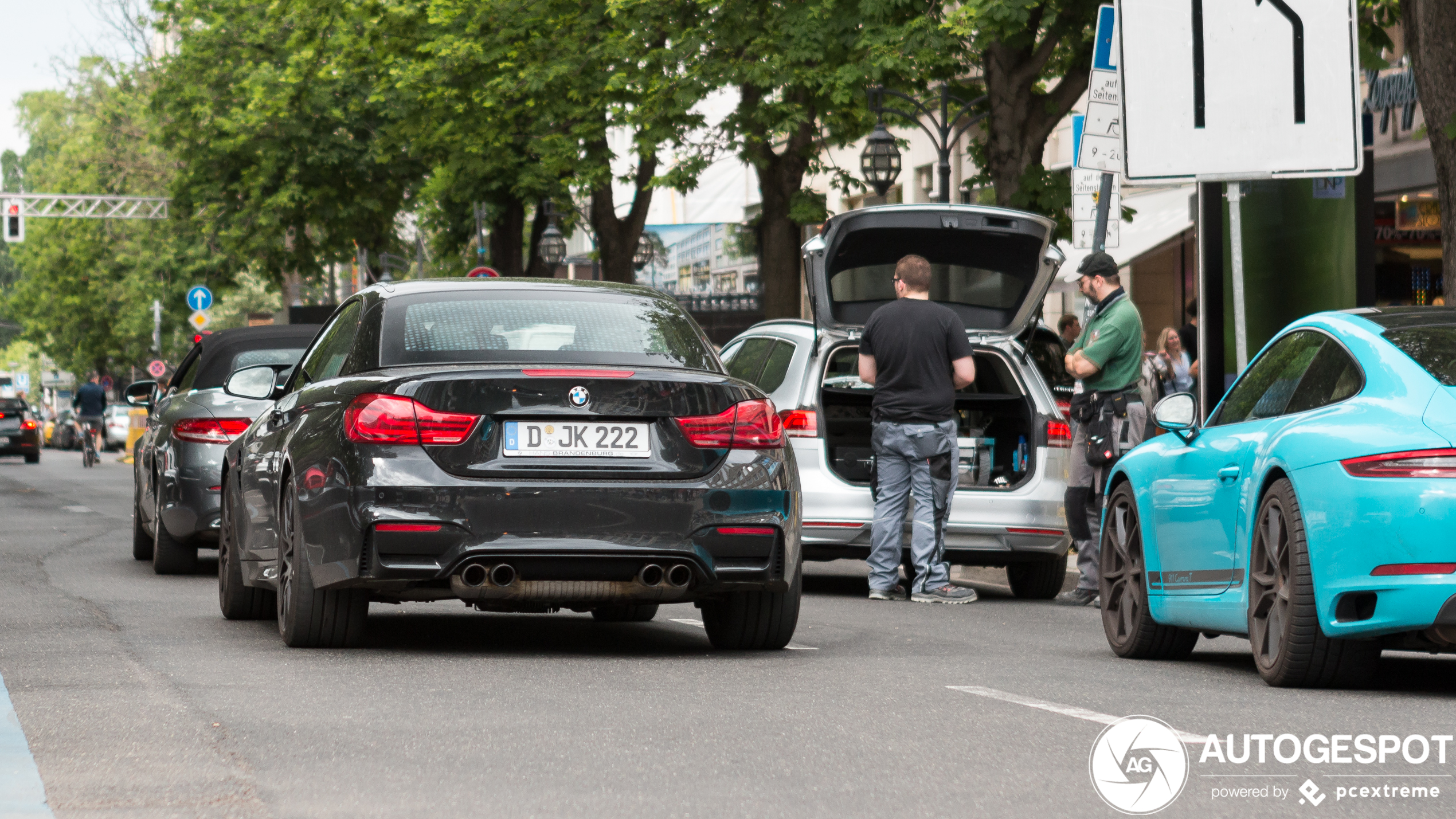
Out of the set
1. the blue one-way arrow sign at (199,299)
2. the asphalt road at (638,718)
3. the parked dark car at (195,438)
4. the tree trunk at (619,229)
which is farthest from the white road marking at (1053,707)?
the blue one-way arrow sign at (199,299)

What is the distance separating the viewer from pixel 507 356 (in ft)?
27.7

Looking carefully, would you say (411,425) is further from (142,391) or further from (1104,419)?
(142,391)

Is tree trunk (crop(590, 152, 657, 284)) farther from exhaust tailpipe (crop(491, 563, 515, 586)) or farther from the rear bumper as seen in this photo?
exhaust tailpipe (crop(491, 563, 515, 586))

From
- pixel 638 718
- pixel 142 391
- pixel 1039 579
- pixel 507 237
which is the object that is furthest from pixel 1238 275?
pixel 507 237

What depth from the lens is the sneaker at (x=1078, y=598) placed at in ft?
41.4

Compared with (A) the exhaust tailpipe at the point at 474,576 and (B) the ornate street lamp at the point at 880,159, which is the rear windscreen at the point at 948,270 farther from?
(B) the ornate street lamp at the point at 880,159

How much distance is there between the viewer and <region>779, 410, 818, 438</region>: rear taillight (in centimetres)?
1248

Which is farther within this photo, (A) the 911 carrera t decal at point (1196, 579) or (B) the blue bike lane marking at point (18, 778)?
(A) the 911 carrera t decal at point (1196, 579)

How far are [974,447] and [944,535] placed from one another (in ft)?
3.31

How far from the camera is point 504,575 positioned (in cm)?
810

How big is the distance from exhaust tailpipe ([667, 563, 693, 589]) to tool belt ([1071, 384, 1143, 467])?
14.3 ft

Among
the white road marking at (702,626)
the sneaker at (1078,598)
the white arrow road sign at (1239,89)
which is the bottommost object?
the sneaker at (1078,598)

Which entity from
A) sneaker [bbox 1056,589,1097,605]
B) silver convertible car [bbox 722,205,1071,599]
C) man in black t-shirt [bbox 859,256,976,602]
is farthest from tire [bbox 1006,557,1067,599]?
man in black t-shirt [bbox 859,256,976,602]

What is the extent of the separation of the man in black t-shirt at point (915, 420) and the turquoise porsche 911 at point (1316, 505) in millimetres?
3235
